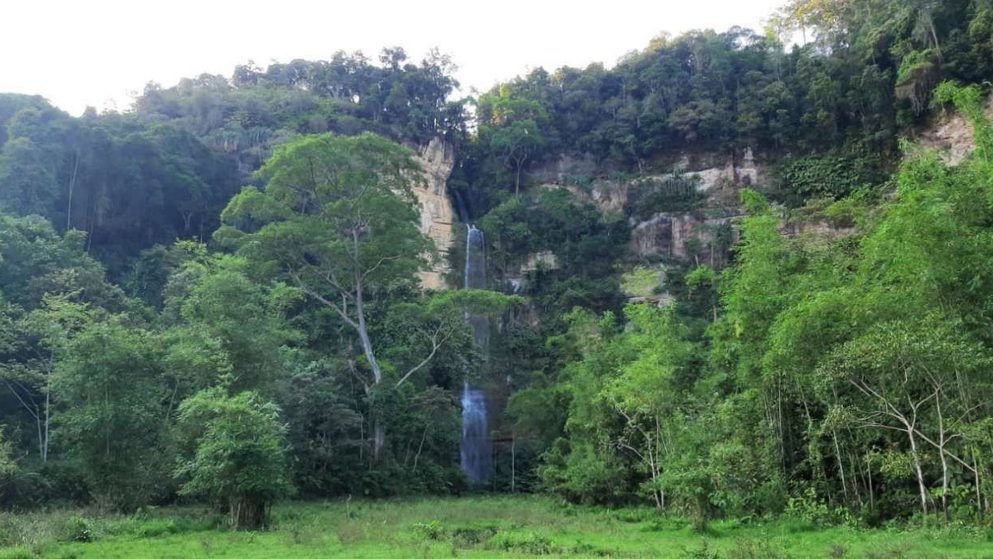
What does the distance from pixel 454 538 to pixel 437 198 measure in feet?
108

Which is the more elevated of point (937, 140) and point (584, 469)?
point (937, 140)

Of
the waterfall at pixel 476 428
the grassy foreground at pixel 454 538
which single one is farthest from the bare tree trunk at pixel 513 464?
the grassy foreground at pixel 454 538

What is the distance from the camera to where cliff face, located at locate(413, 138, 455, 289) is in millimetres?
43062

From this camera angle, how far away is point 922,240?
12.7 metres

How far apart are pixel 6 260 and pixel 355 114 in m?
24.7

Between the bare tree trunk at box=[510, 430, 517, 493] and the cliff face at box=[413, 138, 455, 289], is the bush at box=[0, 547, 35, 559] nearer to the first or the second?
the bare tree trunk at box=[510, 430, 517, 493]

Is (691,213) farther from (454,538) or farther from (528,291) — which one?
(454,538)

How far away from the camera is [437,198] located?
44844 mm

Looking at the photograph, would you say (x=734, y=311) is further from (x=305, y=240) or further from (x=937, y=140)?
(x=937, y=140)

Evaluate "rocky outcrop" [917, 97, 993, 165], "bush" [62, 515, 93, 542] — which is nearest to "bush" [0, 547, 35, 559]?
"bush" [62, 515, 93, 542]

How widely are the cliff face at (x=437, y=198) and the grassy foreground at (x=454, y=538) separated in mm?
26185

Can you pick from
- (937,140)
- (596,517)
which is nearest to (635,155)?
(937,140)

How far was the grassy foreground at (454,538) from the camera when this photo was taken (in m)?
10.6

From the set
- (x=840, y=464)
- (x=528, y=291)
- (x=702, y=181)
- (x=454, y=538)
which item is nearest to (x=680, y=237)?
(x=702, y=181)
